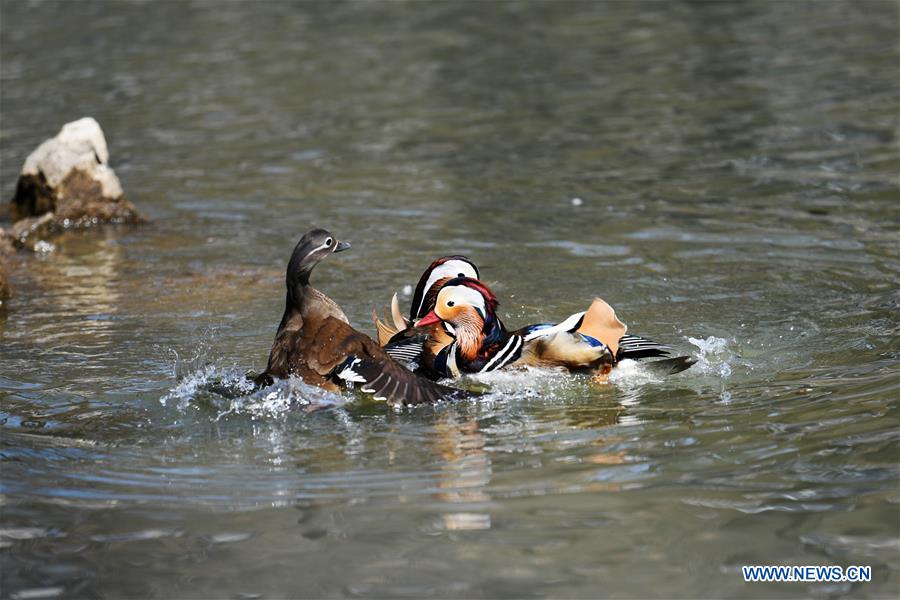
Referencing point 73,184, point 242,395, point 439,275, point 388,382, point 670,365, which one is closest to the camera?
point 388,382

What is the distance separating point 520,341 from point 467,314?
37cm

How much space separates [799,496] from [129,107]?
16737mm

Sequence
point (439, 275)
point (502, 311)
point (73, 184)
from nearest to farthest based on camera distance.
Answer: point (439, 275) → point (502, 311) → point (73, 184)

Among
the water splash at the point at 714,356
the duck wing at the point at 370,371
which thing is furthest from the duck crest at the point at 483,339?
the water splash at the point at 714,356

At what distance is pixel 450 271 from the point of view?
8.06 m

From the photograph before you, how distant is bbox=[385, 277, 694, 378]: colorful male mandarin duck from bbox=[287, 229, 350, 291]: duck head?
0.76 m

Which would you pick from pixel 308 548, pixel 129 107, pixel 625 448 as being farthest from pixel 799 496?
pixel 129 107

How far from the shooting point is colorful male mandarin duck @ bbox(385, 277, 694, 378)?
306 inches

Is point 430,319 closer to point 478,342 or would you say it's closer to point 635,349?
point 478,342

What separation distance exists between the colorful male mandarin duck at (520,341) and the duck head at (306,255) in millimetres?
761

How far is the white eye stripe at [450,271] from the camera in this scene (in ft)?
26.5

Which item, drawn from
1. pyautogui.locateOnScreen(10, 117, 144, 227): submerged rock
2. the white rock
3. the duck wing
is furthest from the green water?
the white rock

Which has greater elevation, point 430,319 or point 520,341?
point 430,319

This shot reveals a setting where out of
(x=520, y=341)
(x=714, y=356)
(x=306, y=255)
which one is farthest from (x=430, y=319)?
(x=714, y=356)
